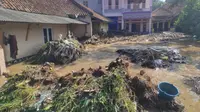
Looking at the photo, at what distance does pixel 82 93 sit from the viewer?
418 centimetres

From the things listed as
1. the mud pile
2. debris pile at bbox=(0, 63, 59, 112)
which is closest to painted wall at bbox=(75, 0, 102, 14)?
the mud pile

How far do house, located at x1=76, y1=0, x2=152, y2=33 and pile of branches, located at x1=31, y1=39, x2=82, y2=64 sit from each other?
19.5 meters

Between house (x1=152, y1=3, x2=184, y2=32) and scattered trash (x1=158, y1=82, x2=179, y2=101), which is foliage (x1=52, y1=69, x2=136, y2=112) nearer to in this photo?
scattered trash (x1=158, y1=82, x2=179, y2=101)

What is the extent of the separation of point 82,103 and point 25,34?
8.68m

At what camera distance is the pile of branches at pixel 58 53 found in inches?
393

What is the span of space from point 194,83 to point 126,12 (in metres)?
23.0

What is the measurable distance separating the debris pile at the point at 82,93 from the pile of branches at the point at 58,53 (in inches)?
170

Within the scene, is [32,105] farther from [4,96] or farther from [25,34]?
[25,34]

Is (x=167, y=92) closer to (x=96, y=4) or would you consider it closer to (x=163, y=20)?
(x=96, y=4)

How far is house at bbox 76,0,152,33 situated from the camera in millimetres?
27922

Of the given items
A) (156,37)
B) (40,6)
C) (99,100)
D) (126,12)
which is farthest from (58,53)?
(126,12)

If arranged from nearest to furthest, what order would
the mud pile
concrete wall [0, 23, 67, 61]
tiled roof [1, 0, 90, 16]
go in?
1. concrete wall [0, 23, 67, 61]
2. tiled roof [1, 0, 90, 16]
3. the mud pile

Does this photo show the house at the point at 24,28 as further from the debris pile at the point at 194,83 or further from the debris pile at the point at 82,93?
the debris pile at the point at 194,83

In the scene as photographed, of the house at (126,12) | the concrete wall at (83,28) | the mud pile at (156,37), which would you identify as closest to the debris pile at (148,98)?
the concrete wall at (83,28)
